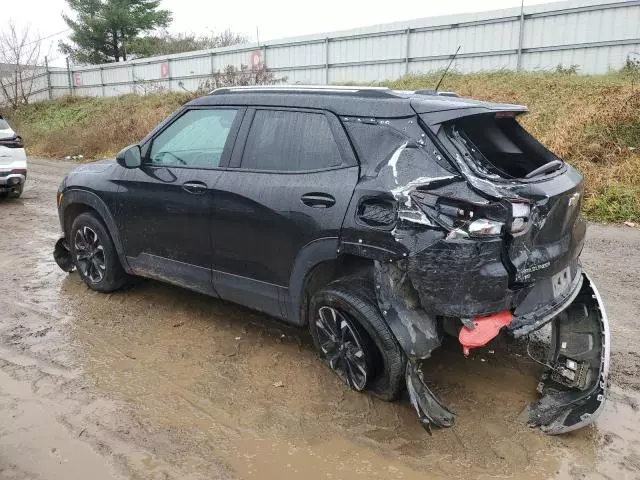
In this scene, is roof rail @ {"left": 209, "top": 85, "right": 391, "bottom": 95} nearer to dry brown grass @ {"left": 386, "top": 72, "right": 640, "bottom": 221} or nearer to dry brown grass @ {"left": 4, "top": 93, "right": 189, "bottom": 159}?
dry brown grass @ {"left": 386, "top": 72, "right": 640, "bottom": 221}

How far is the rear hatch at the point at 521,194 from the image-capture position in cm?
284

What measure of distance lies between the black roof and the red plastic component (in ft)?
3.81

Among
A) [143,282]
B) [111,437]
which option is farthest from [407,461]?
[143,282]

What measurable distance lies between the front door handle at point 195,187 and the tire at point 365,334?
3.86 ft

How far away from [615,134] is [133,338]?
28.9 ft

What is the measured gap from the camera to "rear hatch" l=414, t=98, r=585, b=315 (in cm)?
284

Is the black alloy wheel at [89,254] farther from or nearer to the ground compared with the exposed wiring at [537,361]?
farther from the ground

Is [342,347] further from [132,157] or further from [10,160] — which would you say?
[10,160]

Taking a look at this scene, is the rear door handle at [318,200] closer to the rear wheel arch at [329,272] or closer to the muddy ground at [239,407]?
the rear wheel arch at [329,272]

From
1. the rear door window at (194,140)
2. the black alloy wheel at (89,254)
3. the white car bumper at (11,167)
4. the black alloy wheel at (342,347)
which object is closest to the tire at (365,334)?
the black alloy wheel at (342,347)

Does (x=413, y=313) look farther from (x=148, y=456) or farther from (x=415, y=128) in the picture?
(x=148, y=456)

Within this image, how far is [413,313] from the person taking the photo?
3.00m

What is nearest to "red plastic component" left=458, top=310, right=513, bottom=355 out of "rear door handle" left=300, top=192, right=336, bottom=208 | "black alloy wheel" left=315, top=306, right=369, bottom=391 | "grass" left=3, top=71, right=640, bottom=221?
"black alloy wheel" left=315, top=306, right=369, bottom=391

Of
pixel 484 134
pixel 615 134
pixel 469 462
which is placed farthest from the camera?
pixel 615 134
